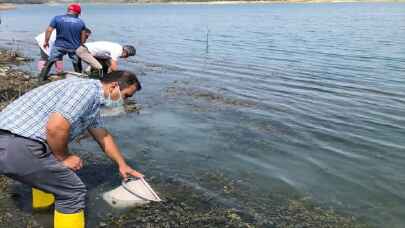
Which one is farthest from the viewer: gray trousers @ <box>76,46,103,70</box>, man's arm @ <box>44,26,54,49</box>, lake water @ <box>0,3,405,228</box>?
man's arm @ <box>44,26,54,49</box>

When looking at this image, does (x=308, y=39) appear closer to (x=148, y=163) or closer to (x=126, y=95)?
(x=148, y=163)

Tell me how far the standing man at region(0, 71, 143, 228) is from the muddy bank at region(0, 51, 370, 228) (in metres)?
1.29

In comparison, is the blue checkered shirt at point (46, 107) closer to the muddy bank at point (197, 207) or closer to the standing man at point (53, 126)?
the standing man at point (53, 126)

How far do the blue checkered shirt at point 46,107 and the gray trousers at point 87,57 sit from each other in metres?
8.38

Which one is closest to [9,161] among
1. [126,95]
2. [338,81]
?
[126,95]

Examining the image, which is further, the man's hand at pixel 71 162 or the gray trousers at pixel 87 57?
the gray trousers at pixel 87 57

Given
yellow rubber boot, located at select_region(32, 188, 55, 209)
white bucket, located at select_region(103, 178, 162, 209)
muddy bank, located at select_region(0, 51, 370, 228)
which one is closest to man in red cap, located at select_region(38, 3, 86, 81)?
muddy bank, located at select_region(0, 51, 370, 228)

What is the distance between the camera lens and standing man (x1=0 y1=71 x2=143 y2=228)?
4.42 metres

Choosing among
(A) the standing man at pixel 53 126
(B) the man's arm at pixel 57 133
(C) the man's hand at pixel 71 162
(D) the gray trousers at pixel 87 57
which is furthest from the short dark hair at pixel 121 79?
(D) the gray trousers at pixel 87 57

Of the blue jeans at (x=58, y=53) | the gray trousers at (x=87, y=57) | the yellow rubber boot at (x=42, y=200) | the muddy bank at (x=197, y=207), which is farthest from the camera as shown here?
the blue jeans at (x=58, y=53)

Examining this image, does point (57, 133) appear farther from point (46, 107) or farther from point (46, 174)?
point (46, 174)

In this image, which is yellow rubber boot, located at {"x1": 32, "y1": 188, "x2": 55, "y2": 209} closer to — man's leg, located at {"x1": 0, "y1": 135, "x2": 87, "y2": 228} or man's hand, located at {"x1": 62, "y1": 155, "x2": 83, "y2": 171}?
man's leg, located at {"x1": 0, "y1": 135, "x2": 87, "y2": 228}

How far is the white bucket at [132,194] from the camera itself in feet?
20.6

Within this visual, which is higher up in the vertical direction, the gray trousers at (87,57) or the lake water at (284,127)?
the gray trousers at (87,57)
